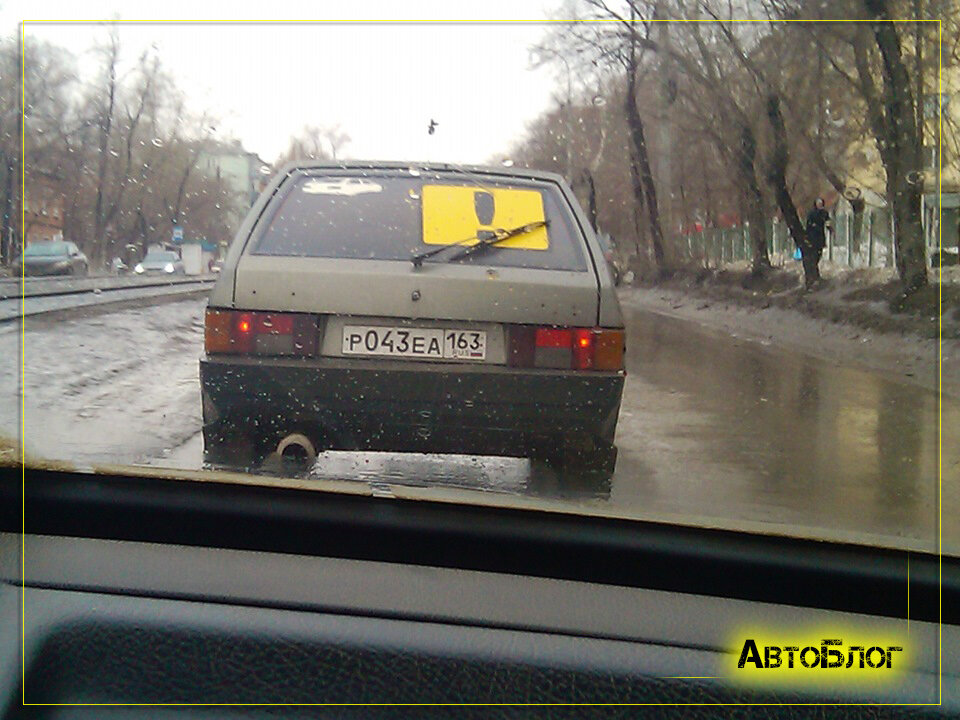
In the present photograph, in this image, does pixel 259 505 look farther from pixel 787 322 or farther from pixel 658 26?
pixel 787 322

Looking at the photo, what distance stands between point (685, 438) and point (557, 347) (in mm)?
2988

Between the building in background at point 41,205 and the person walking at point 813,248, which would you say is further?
the person walking at point 813,248

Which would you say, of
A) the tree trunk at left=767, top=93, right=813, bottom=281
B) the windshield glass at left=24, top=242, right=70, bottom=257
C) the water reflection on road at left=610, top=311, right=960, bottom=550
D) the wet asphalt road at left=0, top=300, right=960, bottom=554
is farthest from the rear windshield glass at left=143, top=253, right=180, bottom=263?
the tree trunk at left=767, top=93, right=813, bottom=281

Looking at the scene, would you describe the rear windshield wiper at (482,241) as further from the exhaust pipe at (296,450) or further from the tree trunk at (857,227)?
the tree trunk at (857,227)

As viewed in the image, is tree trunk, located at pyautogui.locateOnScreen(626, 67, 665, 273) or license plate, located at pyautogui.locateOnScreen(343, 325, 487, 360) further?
tree trunk, located at pyautogui.locateOnScreen(626, 67, 665, 273)

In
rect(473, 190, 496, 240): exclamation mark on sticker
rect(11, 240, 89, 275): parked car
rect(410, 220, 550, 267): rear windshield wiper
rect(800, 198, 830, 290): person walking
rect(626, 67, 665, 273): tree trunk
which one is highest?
rect(626, 67, 665, 273): tree trunk

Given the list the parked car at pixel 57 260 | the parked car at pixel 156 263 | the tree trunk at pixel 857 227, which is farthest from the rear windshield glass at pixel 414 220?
the tree trunk at pixel 857 227

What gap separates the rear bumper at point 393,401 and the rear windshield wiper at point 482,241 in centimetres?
43

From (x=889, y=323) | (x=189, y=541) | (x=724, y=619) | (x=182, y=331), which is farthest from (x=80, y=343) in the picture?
(x=889, y=323)

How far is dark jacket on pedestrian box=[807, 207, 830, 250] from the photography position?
Answer: 17672 mm

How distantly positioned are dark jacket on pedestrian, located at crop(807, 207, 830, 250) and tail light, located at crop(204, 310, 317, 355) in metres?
14.9

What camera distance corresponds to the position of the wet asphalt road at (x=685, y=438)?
13.7ft

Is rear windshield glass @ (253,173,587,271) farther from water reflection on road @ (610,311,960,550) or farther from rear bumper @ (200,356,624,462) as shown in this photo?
water reflection on road @ (610,311,960,550)

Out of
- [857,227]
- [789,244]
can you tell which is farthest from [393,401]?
[857,227]
